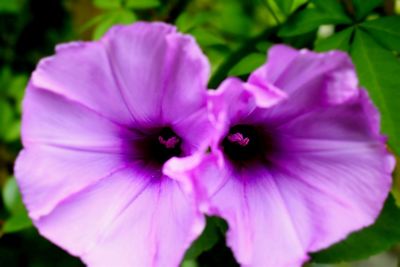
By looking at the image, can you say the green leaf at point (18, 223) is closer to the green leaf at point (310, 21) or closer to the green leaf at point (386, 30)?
the green leaf at point (310, 21)

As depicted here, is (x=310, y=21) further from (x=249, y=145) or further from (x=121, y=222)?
(x=121, y=222)

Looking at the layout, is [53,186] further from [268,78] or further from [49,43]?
[49,43]

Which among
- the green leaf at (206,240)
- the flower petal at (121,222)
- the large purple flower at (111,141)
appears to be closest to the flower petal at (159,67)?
the large purple flower at (111,141)

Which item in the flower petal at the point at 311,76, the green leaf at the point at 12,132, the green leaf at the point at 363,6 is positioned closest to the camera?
the flower petal at the point at 311,76

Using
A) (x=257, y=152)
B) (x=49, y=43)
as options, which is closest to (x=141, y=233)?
(x=257, y=152)

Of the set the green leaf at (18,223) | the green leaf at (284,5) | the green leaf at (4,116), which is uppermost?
the green leaf at (284,5)

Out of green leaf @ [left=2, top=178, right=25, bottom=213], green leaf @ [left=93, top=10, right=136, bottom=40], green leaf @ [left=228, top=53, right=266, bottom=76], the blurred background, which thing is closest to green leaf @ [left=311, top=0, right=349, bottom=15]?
the blurred background

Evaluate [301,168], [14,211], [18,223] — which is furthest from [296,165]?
[14,211]
